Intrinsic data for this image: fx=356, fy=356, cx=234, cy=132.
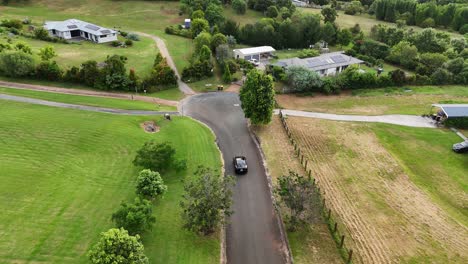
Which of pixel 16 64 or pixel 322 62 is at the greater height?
pixel 322 62

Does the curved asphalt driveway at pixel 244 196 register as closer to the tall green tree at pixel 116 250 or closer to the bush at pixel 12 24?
the tall green tree at pixel 116 250

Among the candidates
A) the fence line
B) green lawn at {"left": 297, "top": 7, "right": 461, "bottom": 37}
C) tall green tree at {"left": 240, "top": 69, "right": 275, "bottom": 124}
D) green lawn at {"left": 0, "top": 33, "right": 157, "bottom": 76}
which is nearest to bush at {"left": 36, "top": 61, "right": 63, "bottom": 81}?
green lawn at {"left": 0, "top": 33, "right": 157, "bottom": 76}

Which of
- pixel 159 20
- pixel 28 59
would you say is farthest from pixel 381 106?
pixel 159 20

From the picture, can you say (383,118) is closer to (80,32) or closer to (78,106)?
(78,106)

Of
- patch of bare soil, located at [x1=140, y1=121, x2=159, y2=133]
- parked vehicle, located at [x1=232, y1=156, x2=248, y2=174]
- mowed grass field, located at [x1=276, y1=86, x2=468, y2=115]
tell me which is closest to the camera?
parked vehicle, located at [x1=232, y1=156, x2=248, y2=174]

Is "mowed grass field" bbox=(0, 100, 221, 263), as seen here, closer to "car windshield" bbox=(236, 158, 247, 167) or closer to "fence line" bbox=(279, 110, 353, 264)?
"car windshield" bbox=(236, 158, 247, 167)

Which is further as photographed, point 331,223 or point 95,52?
point 95,52

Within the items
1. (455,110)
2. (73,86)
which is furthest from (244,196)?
(455,110)
